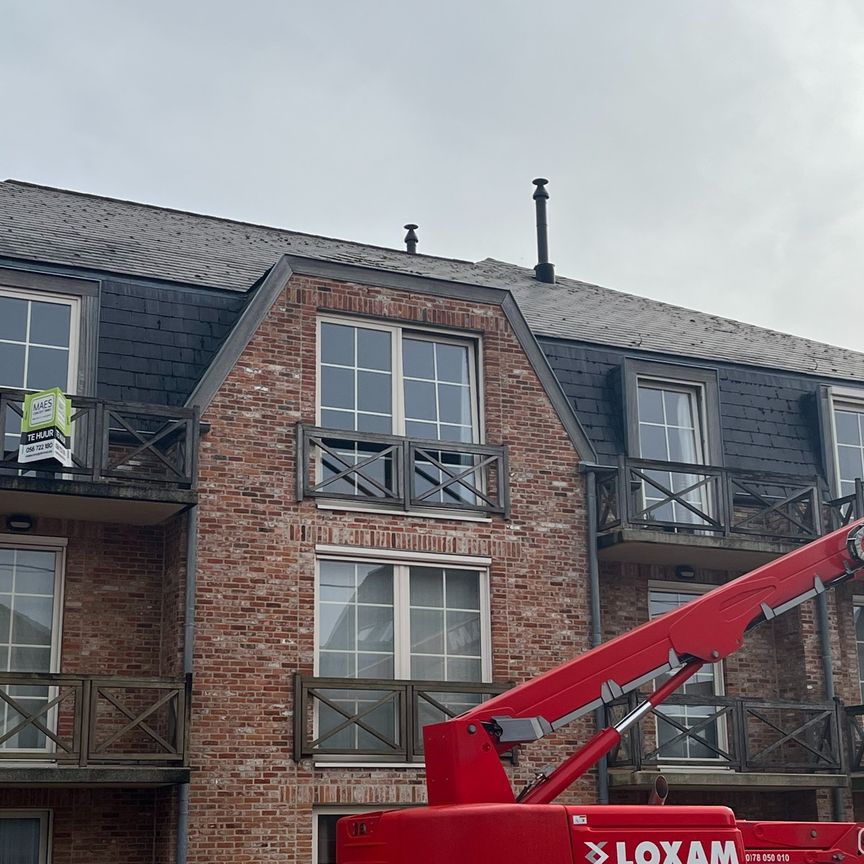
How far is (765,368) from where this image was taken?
2098cm

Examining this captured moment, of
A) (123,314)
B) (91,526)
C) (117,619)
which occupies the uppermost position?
(123,314)

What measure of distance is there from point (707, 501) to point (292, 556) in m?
6.31

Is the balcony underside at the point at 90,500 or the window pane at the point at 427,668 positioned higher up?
Answer: the balcony underside at the point at 90,500

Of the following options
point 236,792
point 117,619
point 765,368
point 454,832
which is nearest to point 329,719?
point 236,792

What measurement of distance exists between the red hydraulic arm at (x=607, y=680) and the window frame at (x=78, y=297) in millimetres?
7992

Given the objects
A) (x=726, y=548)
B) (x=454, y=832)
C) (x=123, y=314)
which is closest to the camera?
(x=454, y=832)

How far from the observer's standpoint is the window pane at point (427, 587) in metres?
17.1

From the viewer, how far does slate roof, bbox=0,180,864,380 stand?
18.4 meters

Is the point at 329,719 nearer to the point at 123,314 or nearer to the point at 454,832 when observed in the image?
the point at 123,314

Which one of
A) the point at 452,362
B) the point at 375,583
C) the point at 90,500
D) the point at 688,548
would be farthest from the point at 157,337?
the point at 688,548

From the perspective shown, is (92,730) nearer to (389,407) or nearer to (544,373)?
(389,407)

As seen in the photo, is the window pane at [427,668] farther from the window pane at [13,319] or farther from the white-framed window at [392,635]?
the window pane at [13,319]

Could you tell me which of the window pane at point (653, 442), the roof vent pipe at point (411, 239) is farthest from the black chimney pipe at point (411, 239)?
the window pane at point (653, 442)

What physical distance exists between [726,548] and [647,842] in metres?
9.07
